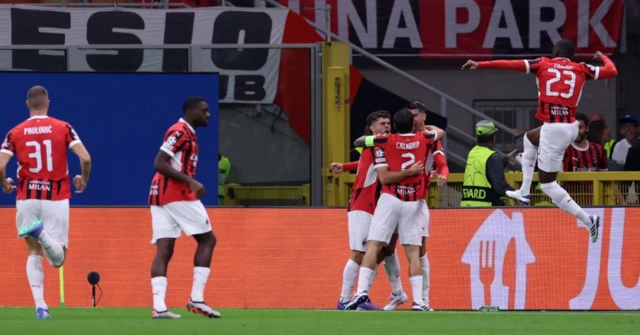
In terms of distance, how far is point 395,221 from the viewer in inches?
552

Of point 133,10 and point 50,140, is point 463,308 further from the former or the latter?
point 133,10

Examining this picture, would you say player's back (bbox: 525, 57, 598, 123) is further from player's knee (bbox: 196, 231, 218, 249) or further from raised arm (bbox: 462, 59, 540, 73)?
player's knee (bbox: 196, 231, 218, 249)

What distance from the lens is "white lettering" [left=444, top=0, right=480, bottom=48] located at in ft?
76.6

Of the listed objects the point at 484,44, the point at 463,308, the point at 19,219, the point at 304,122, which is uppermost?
the point at 484,44

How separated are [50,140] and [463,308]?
5.83m

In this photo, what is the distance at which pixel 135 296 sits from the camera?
52.6 feet

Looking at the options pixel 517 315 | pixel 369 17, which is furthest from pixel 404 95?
pixel 517 315

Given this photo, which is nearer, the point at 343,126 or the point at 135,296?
the point at 135,296

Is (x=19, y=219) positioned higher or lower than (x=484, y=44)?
lower

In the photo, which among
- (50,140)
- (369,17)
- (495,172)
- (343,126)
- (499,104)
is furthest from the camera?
(499,104)

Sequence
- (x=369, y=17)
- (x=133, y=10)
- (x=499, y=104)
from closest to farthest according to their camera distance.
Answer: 1. (x=133, y=10)
2. (x=369, y=17)
3. (x=499, y=104)

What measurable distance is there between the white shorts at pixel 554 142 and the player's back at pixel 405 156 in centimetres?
142

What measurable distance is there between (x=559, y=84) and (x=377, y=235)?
249cm

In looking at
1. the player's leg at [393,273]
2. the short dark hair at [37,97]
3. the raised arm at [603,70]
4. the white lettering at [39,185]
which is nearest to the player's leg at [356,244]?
the player's leg at [393,273]
